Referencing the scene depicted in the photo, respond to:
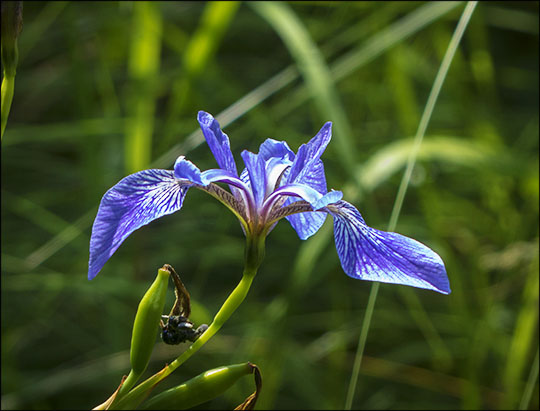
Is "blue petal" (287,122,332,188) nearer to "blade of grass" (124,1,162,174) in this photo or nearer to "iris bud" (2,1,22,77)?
"iris bud" (2,1,22,77)

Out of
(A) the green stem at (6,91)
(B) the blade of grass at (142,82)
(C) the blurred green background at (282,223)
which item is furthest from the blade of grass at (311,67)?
(A) the green stem at (6,91)

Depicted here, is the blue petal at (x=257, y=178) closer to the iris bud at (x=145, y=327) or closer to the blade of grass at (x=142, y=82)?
the iris bud at (x=145, y=327)

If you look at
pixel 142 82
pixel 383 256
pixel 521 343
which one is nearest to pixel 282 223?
pixel 142 82

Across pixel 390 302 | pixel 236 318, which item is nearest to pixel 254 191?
pixel 236 318

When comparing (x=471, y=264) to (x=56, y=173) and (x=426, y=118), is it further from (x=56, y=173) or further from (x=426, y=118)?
(x=56, y=173)

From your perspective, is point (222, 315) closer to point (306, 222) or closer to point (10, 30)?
point (306, 222)

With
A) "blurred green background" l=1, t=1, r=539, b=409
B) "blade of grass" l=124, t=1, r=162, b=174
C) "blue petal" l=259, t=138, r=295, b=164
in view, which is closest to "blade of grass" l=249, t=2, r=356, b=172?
"blurred green background" l=1, t=1, r=539, b=409

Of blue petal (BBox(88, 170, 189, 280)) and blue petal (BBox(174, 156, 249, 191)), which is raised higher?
blue petal (BBox(174, 156, 249, 191))
